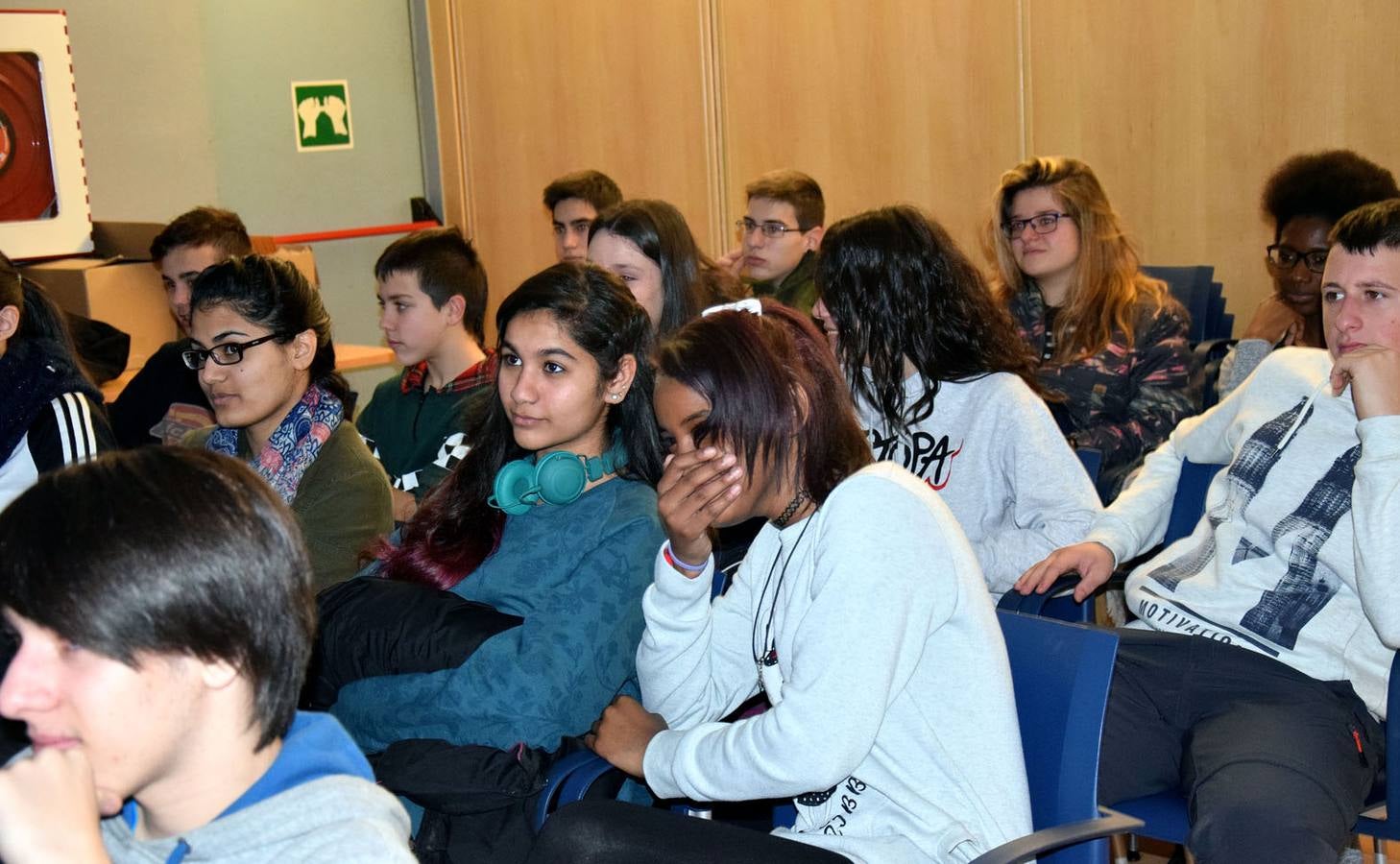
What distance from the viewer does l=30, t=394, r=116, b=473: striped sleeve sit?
2.37m

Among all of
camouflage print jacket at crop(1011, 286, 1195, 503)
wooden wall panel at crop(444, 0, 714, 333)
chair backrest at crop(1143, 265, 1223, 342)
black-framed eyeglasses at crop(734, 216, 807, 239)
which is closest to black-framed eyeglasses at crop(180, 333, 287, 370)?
camouflage print jacket at crop(1011, 286, 1195, 503)

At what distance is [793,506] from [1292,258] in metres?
2.28

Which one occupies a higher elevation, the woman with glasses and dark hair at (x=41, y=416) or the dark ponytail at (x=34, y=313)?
Answer: the dark ponytail at (x=34, y=313)

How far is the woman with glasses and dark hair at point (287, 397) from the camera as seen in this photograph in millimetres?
2463

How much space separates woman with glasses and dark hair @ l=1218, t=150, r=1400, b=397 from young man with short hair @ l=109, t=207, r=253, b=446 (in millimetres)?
2734

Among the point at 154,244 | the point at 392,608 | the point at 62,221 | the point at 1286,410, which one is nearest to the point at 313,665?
the point at 392,608

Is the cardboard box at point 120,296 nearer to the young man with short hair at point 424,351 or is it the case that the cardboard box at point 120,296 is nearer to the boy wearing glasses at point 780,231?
the young man with short hair at point 424,351

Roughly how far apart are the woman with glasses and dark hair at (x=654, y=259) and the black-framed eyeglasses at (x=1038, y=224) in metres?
0.96

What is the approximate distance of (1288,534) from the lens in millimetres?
2188

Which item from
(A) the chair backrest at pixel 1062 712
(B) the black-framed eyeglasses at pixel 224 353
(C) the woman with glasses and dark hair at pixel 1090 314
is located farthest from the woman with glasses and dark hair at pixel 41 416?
(C) the woman with glasses and dark hair at pixel 1090 314

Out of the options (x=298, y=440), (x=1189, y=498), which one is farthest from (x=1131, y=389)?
(x=298, y=440)

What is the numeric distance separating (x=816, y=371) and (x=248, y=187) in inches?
211

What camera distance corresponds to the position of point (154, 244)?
394 centimetres

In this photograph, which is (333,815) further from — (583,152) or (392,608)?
(583,152)
